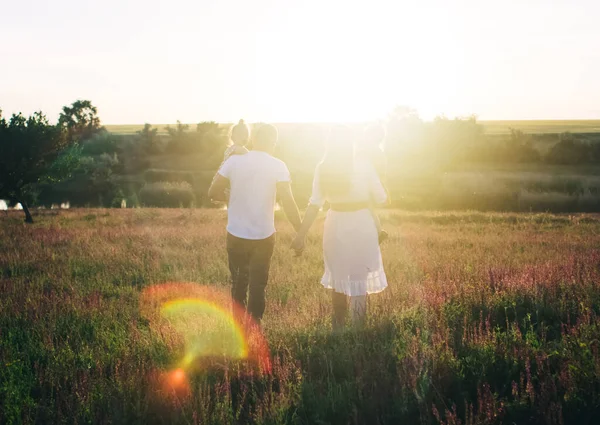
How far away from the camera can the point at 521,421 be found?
10.9 feet

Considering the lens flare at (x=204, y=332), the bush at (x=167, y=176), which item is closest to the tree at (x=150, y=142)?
the bush at (x=167, y=176)

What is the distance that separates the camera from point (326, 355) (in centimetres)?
430

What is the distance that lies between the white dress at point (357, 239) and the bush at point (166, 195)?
36.7 metres

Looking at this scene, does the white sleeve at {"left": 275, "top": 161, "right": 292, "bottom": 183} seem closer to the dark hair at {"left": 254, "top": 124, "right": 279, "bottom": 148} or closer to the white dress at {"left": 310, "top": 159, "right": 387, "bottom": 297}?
the dark hair at {"left": 254, "top": 124, "right": 279, "bottom": 148}

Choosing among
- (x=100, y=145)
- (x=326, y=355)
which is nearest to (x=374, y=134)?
(x=326, y=355)

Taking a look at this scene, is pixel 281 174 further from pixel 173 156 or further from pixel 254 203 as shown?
pixel 173 156

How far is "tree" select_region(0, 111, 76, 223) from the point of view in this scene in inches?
998

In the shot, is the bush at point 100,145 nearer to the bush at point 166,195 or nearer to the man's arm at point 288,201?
the bush at point 166,195

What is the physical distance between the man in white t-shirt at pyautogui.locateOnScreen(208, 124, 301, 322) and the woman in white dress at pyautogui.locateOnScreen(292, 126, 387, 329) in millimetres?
503

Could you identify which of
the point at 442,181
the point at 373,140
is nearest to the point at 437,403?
the point at 373,140

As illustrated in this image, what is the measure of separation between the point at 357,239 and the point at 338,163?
81cm

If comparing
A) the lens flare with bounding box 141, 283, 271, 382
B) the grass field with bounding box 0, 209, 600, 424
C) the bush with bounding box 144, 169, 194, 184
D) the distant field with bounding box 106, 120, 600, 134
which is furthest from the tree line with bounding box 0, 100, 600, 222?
the distant field with bounding box 106, 120, 600, 134

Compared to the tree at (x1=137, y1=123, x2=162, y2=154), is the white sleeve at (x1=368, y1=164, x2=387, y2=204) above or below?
below

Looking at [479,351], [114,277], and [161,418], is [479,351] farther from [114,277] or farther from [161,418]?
[114,277]
